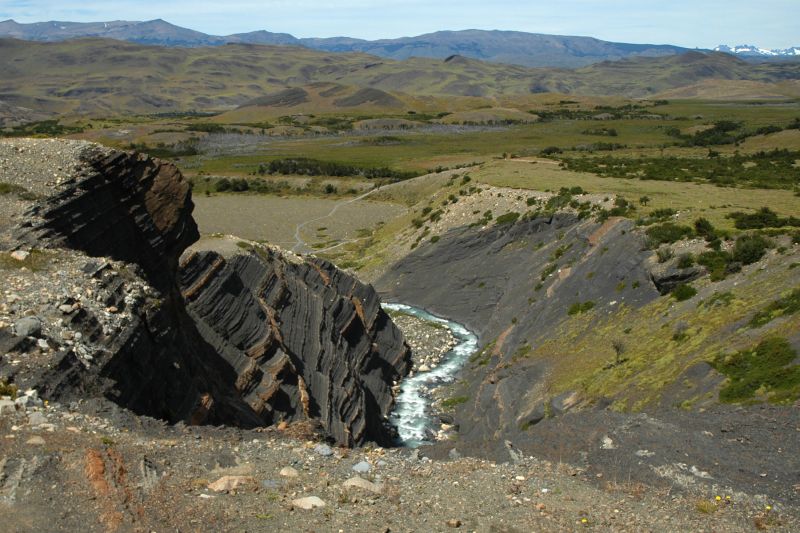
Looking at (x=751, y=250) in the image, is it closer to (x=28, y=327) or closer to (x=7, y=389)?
(x=28, y=327)

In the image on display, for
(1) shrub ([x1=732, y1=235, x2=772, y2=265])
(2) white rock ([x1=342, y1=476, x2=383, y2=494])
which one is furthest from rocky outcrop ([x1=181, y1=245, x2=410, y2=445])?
(1) shrub ([x1=732, y1=235, x2=772, y2=265])

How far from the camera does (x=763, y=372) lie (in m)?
22.8

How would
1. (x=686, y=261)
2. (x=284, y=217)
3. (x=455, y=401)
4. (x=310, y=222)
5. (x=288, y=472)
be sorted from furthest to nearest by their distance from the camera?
(x=284, y=217), (x=310, y=222), (x=455, y=401), (x=686, y=261), (x=288, y=472)

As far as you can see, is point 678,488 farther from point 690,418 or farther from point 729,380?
point 729,380

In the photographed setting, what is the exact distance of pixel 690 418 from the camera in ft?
70.1

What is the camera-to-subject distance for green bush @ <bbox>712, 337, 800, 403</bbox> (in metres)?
21.5

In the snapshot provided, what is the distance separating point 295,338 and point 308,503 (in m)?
21.5

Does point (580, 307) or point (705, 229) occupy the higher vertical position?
point (705, 229)

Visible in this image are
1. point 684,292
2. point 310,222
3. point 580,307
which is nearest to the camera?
point 684,292

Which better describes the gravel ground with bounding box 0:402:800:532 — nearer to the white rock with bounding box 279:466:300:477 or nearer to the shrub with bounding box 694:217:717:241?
the white rock with bounding box 279:466:300:477

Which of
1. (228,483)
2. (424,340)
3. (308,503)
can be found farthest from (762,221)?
(228,483)

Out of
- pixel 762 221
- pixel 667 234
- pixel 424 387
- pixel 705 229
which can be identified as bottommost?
pixel 424 387

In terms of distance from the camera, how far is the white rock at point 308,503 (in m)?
14.4

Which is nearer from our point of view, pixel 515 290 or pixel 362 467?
pixel 362 467
